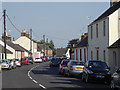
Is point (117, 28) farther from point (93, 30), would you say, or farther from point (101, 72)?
point (101, 72)

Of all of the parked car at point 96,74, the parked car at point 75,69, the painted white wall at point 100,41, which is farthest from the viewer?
the painted white wall at point 100,41

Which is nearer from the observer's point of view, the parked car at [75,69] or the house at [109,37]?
the parked car at [75,69]

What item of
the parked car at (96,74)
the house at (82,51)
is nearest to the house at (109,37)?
the parked car at (96,74)

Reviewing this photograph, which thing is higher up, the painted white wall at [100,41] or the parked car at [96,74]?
the painted white wall at [100,41]

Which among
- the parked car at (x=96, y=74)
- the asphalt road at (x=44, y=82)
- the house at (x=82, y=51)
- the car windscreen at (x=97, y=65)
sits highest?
the house at (x=82, y=51)

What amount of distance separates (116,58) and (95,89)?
11.6 meters

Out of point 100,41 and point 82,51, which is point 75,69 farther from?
point 82,51

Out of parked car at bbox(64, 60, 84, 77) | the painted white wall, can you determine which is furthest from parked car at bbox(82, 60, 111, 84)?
the painted white wall

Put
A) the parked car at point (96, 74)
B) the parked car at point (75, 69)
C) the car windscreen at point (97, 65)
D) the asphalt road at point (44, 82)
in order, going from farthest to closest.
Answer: the parked car at point (75, 69)
the car windscreen at point (97, 65)
the parked car at point (96, 74)
the asphalt road at point (44, 82)

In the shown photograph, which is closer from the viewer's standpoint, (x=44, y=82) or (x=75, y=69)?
(x=44, y=82)

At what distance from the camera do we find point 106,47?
29250 mm

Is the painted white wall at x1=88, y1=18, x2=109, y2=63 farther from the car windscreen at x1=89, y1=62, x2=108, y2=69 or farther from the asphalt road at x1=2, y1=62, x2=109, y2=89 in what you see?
the car windscreen at x1=89, y1=62, x2=108, y2=69

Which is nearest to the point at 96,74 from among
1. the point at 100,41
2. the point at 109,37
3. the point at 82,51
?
the point at 109,37

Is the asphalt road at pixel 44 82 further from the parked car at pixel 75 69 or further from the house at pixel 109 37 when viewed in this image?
the house at pixel 109 37
